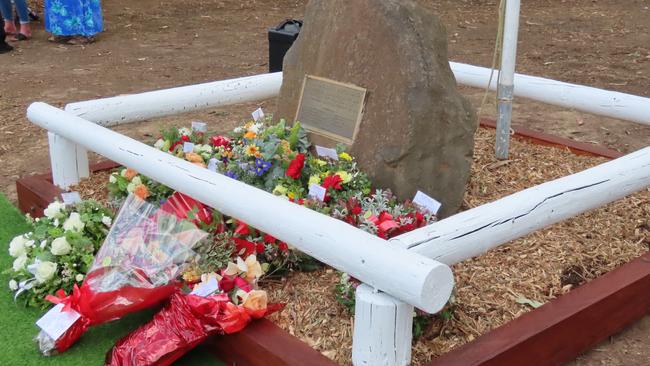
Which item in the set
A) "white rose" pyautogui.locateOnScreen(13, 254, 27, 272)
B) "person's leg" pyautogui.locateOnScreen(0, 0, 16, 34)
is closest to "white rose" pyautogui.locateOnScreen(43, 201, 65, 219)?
"white rose" pyautogui.locateOnScreen(13, 254, 27, 272)

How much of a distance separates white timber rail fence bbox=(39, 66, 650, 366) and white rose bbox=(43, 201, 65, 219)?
14.0 inches

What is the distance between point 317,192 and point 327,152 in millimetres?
404

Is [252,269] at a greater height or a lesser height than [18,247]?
greater

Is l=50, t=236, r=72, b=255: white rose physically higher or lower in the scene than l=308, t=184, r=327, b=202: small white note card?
lower

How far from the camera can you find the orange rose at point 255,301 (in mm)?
2929

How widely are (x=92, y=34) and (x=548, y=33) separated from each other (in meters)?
6.13

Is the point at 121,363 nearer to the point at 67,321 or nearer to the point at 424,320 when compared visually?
the point at 67,321

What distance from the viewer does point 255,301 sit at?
2945 millimetres

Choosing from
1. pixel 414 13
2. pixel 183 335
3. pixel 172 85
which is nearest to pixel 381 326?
pixel 183 335

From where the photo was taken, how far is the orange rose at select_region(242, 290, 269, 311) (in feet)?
9.61

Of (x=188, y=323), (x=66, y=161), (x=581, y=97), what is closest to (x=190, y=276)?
(x=188, y=323)

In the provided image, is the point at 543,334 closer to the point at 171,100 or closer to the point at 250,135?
the point at 250,135

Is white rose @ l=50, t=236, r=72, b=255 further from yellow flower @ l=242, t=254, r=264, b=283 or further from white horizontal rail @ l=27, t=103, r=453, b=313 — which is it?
yellow flower @ l=242, t=254, r=264, b=283

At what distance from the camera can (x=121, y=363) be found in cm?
288
